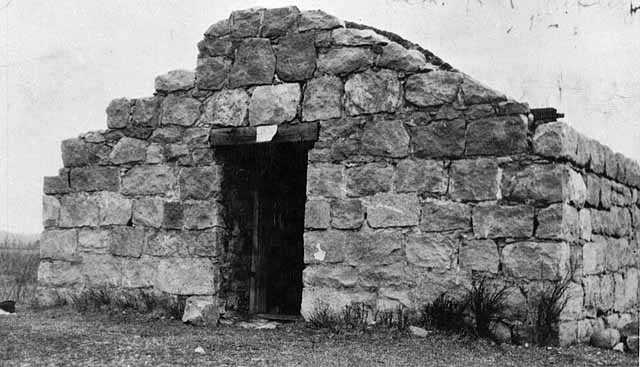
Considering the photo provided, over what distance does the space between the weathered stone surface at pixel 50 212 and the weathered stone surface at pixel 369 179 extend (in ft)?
11.4

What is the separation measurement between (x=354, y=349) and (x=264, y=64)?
10.1 feet

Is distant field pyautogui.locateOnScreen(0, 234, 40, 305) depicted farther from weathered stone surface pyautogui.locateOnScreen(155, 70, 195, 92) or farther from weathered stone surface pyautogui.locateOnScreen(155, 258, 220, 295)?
weathered stone surface pyautogui.locateOnScreen(155, 70, 195, 92)

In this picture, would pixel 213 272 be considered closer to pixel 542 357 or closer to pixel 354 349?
pixel 354 349

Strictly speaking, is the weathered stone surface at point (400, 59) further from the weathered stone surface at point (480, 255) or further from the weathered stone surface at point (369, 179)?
the weathered stone surface at point (480, 255)

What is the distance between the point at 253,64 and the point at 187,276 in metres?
2.22

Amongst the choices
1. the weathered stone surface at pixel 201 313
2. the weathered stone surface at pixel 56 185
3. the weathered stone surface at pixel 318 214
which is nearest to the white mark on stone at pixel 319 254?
the weathered stone surface at pixel 318 214

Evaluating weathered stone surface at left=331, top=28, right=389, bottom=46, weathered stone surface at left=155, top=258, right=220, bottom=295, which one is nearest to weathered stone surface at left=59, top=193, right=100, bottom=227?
weathered stone surface at left=155, top=258, right=220, bottom=295

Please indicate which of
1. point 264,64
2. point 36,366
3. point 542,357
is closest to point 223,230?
point 264,64

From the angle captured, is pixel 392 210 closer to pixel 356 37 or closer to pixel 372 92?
pixel 372 92

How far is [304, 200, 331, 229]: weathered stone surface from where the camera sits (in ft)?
22.3

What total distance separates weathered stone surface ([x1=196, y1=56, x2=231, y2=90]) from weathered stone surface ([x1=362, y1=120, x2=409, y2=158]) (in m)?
1.65

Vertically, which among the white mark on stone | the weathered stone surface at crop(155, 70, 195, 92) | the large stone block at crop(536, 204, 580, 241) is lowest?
the white mark on stone

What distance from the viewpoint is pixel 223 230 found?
291 inches

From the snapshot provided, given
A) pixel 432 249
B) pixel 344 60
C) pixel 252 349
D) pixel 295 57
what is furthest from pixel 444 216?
pixel 295 57
